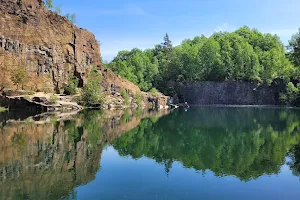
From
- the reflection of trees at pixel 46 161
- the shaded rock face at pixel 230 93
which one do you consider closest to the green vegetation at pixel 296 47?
the reflection of trees at pixel 46 161

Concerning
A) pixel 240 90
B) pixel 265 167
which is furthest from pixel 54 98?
pixel 240 90

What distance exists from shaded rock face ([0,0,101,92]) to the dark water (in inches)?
1295

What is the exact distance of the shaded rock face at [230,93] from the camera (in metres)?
93.1

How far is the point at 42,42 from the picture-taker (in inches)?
2397

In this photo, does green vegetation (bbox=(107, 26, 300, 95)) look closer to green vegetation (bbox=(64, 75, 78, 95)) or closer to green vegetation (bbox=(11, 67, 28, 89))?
green vegetation (bbox=(64, 75, 78, 95))

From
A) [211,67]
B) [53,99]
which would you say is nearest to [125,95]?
[53,99]

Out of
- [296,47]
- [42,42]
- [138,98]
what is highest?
[42,42]

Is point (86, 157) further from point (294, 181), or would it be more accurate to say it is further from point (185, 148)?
point (294, 181)

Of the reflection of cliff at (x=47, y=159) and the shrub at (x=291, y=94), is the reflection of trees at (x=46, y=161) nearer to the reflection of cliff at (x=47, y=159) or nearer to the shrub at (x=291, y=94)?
the reflection of cliff at (x=47, y=159)

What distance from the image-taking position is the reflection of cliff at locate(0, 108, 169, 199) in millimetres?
12008

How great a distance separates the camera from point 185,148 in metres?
21.8

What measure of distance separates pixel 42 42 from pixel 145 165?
165 ft

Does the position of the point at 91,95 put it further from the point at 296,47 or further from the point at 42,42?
the point at 296,47

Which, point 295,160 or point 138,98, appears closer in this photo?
point 295,160
